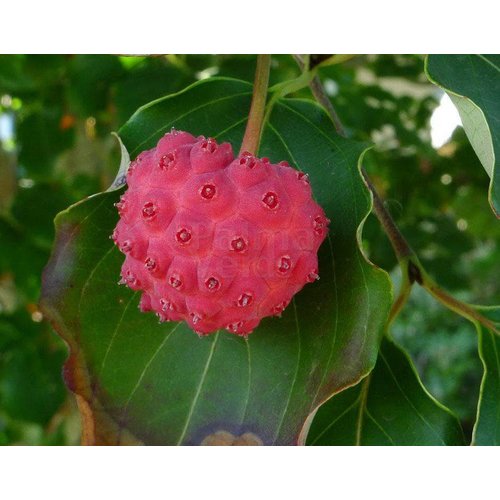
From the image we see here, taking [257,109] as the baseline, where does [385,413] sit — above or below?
below

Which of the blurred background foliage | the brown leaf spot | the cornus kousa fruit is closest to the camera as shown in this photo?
the cornus kousa fruit

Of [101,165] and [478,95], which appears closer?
[478,95]

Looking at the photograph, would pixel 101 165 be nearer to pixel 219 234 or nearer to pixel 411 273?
pixel 411 273

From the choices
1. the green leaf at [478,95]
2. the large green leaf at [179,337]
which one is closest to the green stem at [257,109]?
the large green leaf at [179,337]

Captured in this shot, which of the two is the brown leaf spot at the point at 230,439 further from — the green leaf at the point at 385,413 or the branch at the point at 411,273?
the branch at the point at 411,273

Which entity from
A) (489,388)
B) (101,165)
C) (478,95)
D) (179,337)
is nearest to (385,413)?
(489,388)

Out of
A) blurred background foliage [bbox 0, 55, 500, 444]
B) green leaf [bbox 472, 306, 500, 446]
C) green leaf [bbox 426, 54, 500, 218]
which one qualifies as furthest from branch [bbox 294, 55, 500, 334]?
blurred background foliage [bbox 0, 55, 500, 444]

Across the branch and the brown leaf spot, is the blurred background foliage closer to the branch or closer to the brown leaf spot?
the branch
